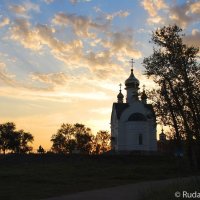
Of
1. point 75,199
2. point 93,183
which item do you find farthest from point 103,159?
point 75,199

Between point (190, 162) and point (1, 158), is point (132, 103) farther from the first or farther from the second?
point (190, 162)

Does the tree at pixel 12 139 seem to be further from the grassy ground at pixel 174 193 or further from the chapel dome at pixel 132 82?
the grassy ground at pixel 174 193

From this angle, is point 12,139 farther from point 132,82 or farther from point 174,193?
point 174,193

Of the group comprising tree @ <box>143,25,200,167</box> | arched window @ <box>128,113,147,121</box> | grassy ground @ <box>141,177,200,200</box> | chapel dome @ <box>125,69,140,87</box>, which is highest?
chapel dome @ <box>125,69,140,87</box>

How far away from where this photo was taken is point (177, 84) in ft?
113

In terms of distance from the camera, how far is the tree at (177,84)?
33.7 meters

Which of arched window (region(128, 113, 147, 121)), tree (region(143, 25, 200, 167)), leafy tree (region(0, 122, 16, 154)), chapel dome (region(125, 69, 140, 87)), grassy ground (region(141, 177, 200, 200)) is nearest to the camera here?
grassy ground (region(141, 177, 200, 200))

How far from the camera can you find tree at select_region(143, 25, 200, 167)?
3366cm

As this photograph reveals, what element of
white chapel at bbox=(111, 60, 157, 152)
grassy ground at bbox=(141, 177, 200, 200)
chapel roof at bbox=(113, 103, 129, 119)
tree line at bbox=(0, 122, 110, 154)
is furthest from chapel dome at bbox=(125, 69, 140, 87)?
grassy ground at bbox=(141, 177, 200, 200)

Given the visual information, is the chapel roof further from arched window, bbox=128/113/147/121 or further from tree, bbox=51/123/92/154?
tree, bbox=51/123/92/154

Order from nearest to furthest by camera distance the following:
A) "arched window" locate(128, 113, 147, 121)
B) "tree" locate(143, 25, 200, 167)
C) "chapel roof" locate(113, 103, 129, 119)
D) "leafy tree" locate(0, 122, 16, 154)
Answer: "tree" locate(143, 25, 200, 167)
"arched window" locate(128, 113, 147, 121)
"chapel roof" locate(113, 103, 129, 119)
"leafy tree" locate(0, 122, 16, 154)

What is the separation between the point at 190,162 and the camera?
38469mm

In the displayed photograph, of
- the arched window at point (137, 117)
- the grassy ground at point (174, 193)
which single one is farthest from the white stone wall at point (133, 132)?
the grassy ground at point (174, 193)

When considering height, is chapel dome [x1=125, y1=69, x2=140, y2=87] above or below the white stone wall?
above
